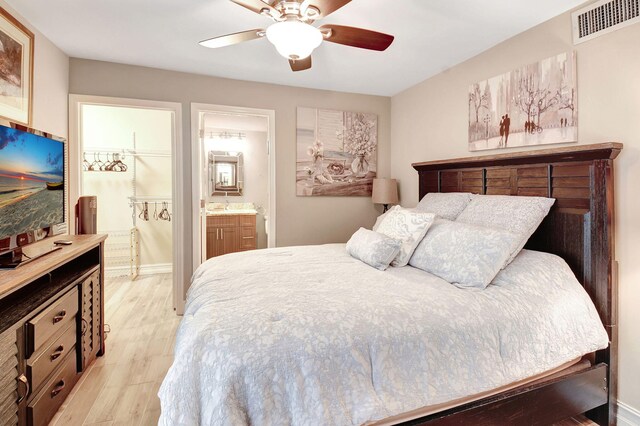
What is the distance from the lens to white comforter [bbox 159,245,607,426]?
1.13m

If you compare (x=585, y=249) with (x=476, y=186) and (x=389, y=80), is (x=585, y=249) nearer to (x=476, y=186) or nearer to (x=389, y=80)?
(x=476, y=186)

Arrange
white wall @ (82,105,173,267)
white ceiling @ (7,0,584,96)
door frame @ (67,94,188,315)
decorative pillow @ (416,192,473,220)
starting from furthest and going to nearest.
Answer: white wall @ (82,105,173,267)
door frame @ (67,94,188,315)
decorative pillow @ (416,192,473,220)
white ceiling @ (7,0,584,96)

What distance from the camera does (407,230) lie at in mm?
2283

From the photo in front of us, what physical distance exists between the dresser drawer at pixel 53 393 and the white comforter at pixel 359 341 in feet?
2.65

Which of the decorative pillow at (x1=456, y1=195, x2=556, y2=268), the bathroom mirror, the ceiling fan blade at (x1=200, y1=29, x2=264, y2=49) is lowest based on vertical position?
the decorative pillow at (x1=456, y1=195, x2=556, y2=268)

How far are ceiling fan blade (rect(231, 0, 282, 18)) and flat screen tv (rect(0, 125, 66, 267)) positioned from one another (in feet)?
4.15

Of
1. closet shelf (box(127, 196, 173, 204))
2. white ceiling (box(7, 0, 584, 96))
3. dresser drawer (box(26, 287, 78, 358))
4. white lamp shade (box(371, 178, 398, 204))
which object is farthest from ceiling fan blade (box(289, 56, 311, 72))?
closet shelf (box(127, 196, 173, 204))

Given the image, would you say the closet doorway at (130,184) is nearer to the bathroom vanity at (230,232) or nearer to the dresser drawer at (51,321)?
the bathroom vanity at (230,232)

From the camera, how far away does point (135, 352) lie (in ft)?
8.49

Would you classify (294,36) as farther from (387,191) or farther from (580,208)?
(387,191)

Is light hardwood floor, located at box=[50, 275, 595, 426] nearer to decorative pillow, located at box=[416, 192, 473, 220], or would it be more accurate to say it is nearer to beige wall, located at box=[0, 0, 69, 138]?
decorative pillow, located at box=[416, 192, 473, 220]

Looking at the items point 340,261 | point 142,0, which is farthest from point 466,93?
point 142,0

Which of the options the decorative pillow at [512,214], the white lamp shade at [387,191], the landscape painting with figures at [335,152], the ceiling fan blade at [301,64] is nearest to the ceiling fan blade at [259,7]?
the ceiling fan blade at [301,64]

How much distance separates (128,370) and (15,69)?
2134 millimetres
